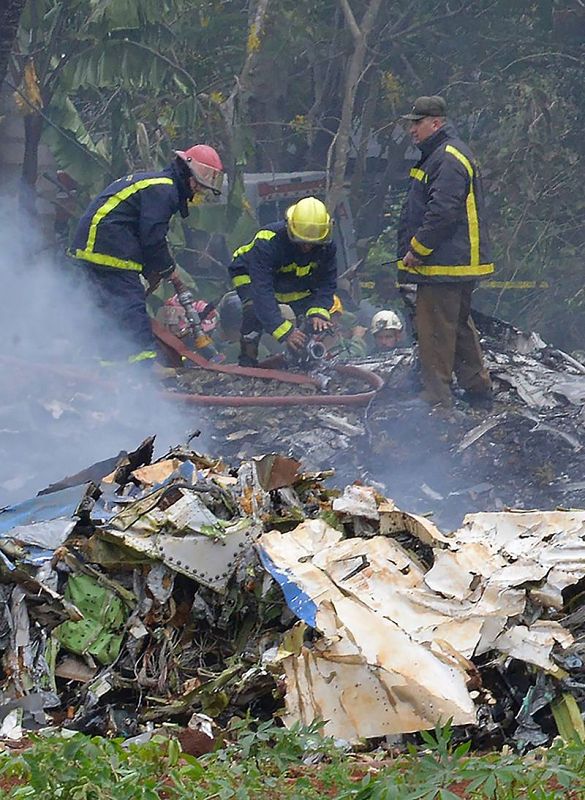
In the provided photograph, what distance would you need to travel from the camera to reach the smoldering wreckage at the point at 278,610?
348 centimetres

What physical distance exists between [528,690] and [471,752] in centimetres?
31

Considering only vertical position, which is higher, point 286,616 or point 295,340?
point 286,616

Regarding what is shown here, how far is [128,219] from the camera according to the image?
7.96 meters

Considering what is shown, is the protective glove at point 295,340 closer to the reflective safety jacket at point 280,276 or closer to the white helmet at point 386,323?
the reflective safety jacket at point 280,276

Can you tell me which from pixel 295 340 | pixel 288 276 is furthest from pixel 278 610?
pixel 288 276

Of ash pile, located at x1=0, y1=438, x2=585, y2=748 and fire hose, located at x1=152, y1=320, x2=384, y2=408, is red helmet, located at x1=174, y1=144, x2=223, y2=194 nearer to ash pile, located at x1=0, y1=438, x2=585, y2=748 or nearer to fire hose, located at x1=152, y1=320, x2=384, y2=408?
fire hose, located at x1=152, y1=320, x2=384, y2=408

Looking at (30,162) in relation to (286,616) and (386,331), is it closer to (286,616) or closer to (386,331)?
(386,331)

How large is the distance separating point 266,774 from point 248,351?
21.8 feet

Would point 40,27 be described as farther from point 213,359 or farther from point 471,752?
point 471,752

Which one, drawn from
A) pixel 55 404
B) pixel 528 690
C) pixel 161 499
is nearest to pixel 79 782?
pixel 528 690

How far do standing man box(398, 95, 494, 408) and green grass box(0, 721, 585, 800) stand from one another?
5507 millimetres

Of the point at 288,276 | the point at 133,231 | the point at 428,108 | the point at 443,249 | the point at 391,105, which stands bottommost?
the point at 288,276

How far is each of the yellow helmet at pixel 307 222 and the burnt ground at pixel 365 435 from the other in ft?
3.86

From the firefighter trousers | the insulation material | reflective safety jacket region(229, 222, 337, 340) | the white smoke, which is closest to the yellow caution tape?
reflective safety jacket region(229, 222, 337, 340)
